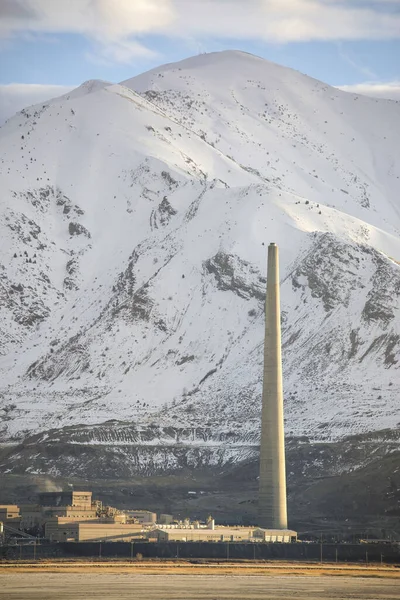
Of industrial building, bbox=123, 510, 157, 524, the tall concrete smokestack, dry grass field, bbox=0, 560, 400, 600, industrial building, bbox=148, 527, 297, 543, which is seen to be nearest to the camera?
dry grass field, bbox=0, 560, 400, 600

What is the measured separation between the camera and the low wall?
14975cm

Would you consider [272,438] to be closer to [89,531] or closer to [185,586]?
[89,531]

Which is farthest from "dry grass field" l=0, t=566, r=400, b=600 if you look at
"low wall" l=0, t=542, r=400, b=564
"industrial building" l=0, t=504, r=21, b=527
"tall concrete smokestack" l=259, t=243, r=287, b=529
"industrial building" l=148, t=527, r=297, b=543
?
"industrial building" l=0, t=504, r=21, b=527

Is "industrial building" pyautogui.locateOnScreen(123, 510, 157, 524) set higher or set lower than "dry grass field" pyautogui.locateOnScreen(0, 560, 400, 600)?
higher

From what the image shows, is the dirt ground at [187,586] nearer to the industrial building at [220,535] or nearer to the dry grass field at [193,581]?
the dry grass field at [193,581]

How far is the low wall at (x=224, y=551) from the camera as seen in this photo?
149750mm

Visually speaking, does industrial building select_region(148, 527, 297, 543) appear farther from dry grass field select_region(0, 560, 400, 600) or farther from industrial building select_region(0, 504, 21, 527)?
industrial building select_region(0, 504, 21, 527)

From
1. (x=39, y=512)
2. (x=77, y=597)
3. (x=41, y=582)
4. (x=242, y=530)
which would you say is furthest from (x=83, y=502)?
(x=77, y=597)

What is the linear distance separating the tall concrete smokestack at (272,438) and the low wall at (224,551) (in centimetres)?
1046

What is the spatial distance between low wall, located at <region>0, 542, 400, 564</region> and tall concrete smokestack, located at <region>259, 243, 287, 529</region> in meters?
10.5

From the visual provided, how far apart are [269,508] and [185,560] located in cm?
1881

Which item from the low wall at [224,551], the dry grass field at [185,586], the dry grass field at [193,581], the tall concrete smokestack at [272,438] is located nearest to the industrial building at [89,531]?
the low wall at [224,551]

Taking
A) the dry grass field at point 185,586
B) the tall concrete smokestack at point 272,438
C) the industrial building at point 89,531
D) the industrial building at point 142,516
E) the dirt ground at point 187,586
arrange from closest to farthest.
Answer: the dirt ground at point 187,586 → the dry grass field at point 185,586 → the industrial building at point 89,531 → the tall concrete smokestack at point 272,438 → the industrial building at point 142,516

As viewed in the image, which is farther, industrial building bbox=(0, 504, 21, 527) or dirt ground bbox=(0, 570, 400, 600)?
industrial building bbox=(0, 504, 21, 527)
